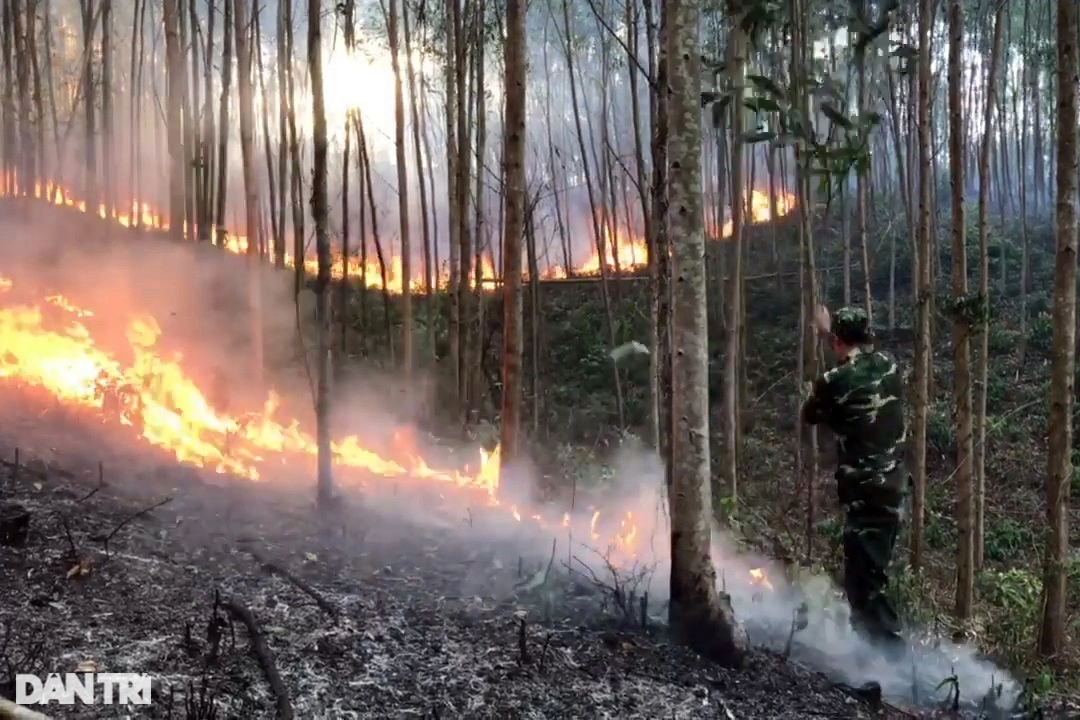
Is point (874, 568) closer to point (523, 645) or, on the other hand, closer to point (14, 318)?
point (523, 645)

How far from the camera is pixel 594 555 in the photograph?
19.6 feet

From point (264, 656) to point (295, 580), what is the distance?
1151mm

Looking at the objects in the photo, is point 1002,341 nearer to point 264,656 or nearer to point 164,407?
point 164,407

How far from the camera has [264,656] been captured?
12.0 ft

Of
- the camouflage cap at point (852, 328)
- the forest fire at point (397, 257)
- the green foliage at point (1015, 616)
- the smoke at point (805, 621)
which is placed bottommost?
the green foliage at point (1015, 616)

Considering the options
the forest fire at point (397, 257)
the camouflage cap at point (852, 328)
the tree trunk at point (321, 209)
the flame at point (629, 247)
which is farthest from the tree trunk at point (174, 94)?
the flame at point (629, 247)

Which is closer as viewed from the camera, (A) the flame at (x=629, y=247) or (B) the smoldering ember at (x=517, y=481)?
(B) the smoldering ember at (x=517, y=481)

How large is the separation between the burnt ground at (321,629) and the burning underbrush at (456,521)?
0.05m

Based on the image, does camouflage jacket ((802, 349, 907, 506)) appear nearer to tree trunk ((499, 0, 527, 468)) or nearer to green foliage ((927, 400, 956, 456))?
tree trunk ((499, 0, 527, 468))

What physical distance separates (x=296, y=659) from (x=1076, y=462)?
42.2ft

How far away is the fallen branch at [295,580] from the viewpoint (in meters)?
4.43

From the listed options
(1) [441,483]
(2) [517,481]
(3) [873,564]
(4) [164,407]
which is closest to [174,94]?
(4) [164,407]

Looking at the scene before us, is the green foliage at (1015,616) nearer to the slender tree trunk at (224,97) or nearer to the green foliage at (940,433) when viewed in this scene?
the green foliage at (940,433)

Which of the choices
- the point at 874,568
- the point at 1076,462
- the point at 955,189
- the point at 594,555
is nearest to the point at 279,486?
the point at 594,555
